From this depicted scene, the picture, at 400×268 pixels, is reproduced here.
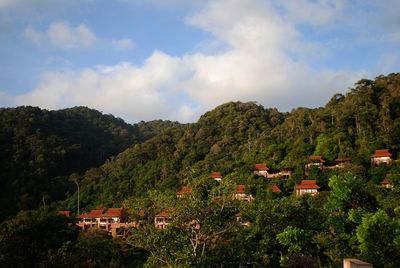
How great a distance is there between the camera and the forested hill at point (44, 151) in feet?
167

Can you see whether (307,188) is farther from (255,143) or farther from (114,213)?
(114,213)

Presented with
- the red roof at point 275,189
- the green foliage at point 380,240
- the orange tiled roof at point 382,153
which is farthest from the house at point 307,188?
the green foliage at point 380,240

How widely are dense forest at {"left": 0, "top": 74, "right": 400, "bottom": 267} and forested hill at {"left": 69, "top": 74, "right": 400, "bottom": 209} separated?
0.58ft

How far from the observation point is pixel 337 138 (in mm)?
45938

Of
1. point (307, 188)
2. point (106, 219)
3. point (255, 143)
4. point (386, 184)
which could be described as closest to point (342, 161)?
point (307, 188)

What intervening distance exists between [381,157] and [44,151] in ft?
141

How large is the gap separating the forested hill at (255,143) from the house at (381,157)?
67cm

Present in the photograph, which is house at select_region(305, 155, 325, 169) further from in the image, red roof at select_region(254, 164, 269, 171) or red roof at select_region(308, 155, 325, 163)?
red roof at select_region(254, 164, 269, 171)

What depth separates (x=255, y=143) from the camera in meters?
54.5

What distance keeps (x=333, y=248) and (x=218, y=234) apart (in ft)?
36.2

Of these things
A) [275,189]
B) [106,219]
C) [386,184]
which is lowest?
[106,219]

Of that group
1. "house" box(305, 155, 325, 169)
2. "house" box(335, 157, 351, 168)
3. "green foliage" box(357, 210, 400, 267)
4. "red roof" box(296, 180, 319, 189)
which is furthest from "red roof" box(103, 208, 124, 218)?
"green foliage" box(357, 210, 400, 267)

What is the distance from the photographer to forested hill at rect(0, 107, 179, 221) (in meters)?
50.8

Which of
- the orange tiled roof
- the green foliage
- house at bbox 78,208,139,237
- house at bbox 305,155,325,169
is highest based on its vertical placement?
the orange tiled roof
